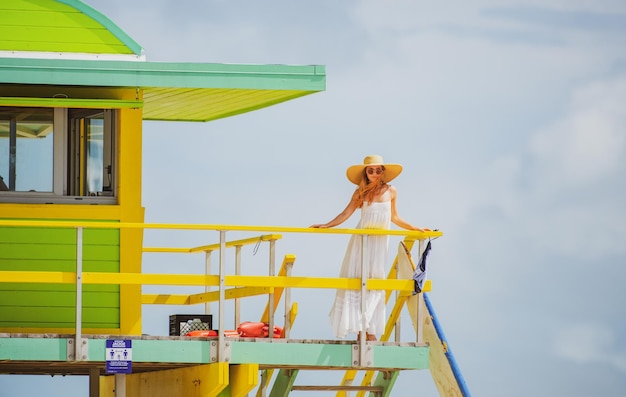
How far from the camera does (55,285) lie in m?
18.3

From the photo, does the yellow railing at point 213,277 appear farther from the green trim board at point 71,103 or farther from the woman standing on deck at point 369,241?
the green trim board at point 71,103

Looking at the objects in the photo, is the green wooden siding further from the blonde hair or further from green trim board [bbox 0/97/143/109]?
the blonde hair

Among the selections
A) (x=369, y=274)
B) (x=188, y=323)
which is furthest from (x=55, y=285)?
(x=369, y=274)

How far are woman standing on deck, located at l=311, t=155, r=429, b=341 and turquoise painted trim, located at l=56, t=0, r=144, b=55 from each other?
8.82 feet

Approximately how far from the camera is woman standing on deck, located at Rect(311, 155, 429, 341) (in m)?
17.9

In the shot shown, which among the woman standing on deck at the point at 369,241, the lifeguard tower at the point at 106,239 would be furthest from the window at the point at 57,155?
the woman standing on deck at the point at 369,241

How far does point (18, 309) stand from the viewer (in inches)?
719

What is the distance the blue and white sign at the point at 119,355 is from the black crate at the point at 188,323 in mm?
1471

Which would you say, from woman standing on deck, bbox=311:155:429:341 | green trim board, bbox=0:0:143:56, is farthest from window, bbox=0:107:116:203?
woman standing on deck, bbox=311:155:429:341

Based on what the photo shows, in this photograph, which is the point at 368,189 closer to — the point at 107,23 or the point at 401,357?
the point at 401,357

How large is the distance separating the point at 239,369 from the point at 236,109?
431 cm

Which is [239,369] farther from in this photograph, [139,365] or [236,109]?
[236,109]

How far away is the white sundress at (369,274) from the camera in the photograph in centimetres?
1784

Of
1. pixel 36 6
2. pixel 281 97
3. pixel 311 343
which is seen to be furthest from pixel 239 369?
pixel 36 6
